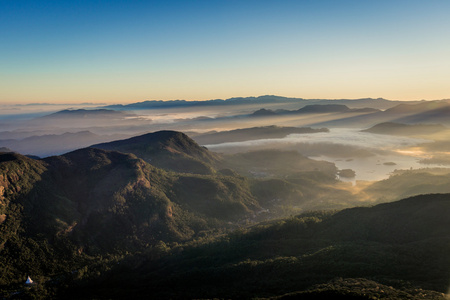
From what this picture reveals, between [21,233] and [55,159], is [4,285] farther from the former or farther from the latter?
[55,159]

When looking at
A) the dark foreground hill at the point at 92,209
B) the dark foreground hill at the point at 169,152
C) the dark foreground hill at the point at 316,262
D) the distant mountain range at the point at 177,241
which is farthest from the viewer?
the dark foreground hill at the point at 169,152

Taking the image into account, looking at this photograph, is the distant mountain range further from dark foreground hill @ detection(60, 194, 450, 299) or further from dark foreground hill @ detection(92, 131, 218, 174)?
dark foreground hill @ detection(92, 131, 218, 174)

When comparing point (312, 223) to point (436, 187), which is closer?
point (312, 223)

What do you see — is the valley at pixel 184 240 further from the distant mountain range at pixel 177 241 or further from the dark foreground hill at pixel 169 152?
the dark foreground hill at pixel 169 152

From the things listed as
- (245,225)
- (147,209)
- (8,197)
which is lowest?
(245,225)

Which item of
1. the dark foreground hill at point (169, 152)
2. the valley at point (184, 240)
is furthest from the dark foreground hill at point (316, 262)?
the dark foreground hill at point (169, 152)

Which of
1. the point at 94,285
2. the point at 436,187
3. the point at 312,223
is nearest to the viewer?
the point at 94,285

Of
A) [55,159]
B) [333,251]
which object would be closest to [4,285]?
[55,159]
